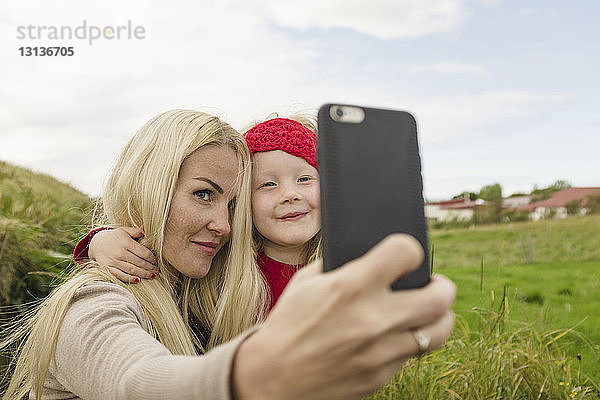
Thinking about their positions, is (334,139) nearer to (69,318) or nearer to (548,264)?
(69,318)

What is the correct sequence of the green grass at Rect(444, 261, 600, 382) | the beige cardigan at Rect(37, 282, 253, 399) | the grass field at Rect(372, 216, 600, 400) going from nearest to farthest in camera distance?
the beige cardigan at Rect(37, 282, 253, 399)
the grass field at Rect(372, 216, 600, 400)
the green grass at Rect(444, 261, 600, 382)

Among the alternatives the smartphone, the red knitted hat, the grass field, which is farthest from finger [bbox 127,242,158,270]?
the grass field

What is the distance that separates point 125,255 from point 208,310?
47 centimetres

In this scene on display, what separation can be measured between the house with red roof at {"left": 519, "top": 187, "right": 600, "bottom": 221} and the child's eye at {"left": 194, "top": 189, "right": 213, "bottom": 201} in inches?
467

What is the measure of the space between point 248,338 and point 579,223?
1287cm

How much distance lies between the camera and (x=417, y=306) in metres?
0.78

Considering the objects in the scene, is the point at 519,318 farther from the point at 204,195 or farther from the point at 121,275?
the point at 121,275

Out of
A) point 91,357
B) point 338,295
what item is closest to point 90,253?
point 91,357

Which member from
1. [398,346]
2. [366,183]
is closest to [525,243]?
[366,183]

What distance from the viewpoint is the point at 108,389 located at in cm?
108

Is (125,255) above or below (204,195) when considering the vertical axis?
below

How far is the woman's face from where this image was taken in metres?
1.93

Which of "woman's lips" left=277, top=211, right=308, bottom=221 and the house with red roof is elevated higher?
"woman's lips" left=277, top=211, right=308, bottom=221

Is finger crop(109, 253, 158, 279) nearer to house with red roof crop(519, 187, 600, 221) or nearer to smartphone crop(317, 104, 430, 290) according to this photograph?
smartphone crop(317, 104, 430, 290)
